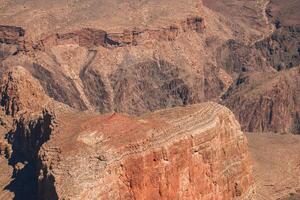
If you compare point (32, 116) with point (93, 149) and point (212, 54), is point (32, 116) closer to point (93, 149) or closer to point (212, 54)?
point (93, 149)

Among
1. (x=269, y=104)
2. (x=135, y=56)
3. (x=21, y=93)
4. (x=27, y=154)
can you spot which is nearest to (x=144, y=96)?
(x=135, y=56)

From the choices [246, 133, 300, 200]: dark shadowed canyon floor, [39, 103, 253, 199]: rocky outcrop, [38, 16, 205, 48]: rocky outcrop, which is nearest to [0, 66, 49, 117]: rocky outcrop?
[39, 103, 253, 199]: rocky outcrop

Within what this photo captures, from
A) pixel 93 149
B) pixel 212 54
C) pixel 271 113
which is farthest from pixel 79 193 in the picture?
pixel 212 54

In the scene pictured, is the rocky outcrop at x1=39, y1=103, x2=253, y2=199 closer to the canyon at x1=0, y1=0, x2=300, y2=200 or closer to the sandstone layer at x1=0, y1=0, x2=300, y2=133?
the canyon at x1=0, y1=0, x2=300, y2=200

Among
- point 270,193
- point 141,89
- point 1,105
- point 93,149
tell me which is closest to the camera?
point 93,149

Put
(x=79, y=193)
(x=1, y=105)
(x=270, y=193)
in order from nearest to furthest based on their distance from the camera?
1. (x=79, y=193)
2. (x=270, y=193)
3. (x=1, y=105)

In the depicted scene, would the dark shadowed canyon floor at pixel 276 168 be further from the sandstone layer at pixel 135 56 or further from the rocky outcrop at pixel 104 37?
the rocky outcrop at pixel 104 37

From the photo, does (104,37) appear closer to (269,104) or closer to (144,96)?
(144,96)

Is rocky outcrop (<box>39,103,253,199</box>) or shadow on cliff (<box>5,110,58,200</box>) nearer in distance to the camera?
rocky outcrop (<box>39,103,253,199</box>)

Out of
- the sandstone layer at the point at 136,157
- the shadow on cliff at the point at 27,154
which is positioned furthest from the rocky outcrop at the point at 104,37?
the sandstone layer at the point at 136,157
